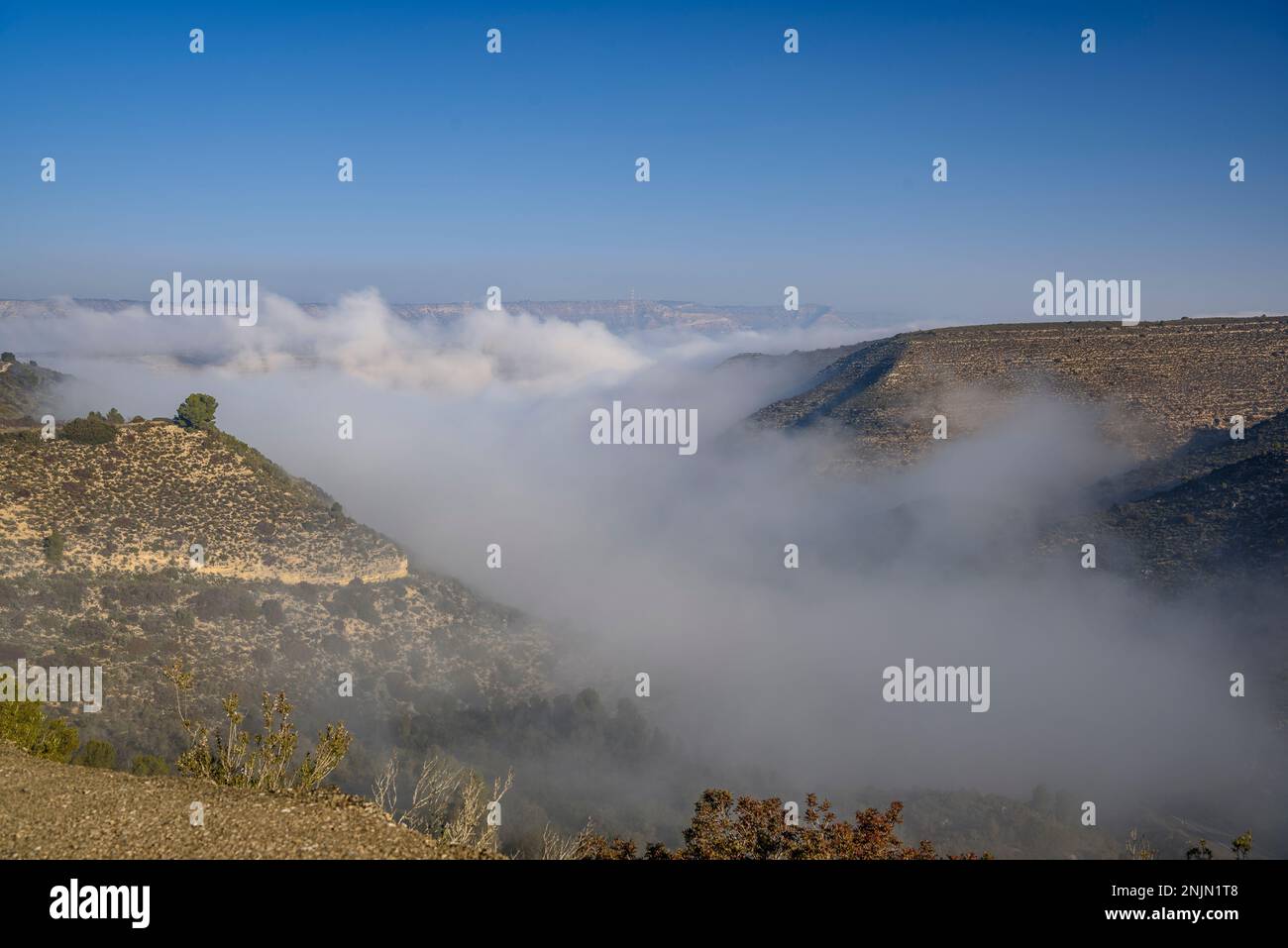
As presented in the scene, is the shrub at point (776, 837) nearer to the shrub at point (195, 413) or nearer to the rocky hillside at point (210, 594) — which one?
the rocky hillside at point (210, 594)

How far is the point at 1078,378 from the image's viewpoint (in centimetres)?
5762

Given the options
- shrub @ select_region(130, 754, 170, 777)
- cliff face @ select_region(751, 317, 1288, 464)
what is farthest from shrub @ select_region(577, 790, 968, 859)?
cliff face @ select_region(751, 317, 1288, 464)

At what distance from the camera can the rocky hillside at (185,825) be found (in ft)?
28.9

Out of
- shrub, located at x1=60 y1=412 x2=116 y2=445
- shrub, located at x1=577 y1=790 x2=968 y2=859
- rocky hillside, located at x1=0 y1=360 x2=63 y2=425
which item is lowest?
shrub, located at x1=577 y1=790 x2=968 y2=859

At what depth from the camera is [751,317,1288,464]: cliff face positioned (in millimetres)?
50844

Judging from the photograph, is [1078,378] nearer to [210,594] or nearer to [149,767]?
[210,594]

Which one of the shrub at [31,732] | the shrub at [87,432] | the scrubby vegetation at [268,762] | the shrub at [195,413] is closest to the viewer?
the scrubby vegetation at [268,762]

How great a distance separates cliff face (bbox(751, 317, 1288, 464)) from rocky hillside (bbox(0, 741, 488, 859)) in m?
54.6

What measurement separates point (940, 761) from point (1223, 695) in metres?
12.3

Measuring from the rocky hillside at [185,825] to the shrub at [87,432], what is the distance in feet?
101

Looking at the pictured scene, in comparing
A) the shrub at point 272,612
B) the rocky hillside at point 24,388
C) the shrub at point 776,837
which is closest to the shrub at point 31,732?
the shrub at point 776,837

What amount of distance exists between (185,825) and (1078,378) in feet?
204

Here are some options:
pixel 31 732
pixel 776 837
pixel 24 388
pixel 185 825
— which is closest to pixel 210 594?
pixel 31 732

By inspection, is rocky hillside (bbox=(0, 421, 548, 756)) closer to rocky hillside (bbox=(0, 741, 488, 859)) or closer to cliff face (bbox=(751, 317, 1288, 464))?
rocky hillside (bbox=(0, 741, 488, 859))
